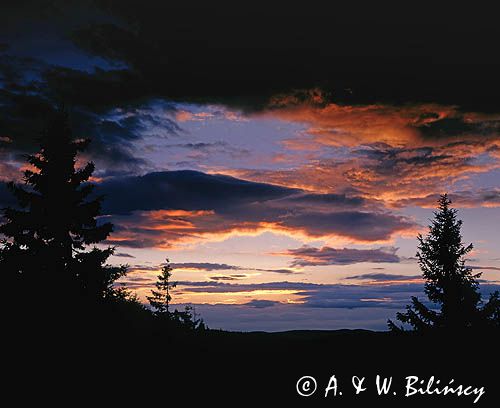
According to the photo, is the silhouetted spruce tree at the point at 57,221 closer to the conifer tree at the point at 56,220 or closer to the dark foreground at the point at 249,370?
the conifer tree at the point at 56,220

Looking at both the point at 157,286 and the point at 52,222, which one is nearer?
the point at 52,222

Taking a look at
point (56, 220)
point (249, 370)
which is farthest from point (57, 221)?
point (249, 370)

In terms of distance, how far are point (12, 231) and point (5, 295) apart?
49.6 ft

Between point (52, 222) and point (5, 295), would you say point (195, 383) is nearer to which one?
point (5, 295)

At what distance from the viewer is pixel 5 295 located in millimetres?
14508

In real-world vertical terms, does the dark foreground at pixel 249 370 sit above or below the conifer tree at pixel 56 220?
below

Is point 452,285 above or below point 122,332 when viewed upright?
above

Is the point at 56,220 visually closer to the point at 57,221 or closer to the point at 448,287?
the point at 57,221

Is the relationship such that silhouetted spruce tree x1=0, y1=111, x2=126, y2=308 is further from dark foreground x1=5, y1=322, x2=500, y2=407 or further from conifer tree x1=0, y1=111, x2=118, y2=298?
dark foreground x1=5, y1=322, x2=500, y2=407

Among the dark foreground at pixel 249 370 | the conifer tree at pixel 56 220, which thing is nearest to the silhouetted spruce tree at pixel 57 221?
the conifer tree at pixel 56 220

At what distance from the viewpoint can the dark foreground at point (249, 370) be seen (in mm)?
10391

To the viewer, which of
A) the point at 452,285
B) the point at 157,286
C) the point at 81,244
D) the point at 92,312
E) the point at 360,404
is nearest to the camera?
the point at 360,404

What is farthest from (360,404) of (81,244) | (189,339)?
(81,244)

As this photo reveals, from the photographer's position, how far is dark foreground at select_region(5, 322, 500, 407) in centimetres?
1039
